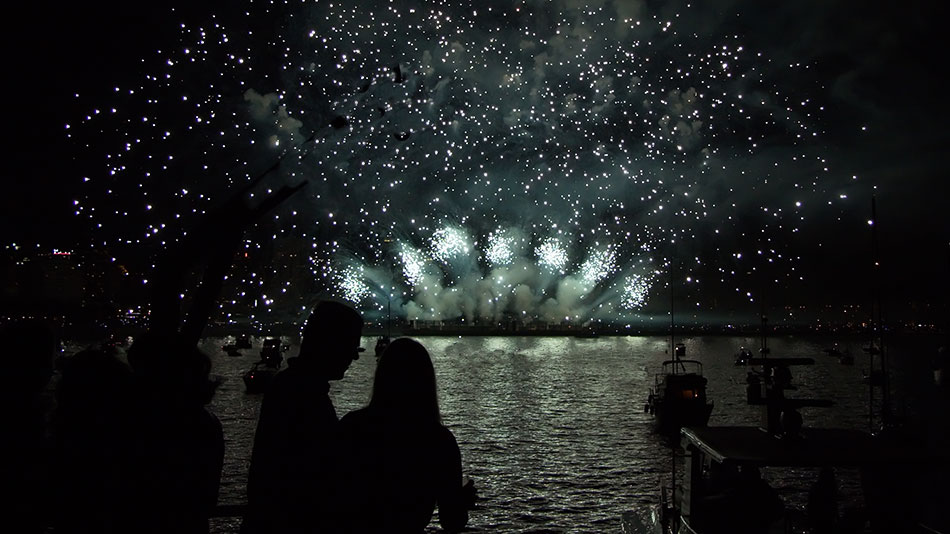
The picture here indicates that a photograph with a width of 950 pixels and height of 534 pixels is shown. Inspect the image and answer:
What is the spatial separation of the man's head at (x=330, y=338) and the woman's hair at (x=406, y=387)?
259mm

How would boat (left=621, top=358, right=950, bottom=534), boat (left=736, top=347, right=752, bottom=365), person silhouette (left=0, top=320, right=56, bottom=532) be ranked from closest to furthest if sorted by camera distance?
person silhouette (left=0, top=320, right=56, bottom=532) < boat (left=621, top=358, right=950, bottom=534) < boat (left=736, top=347, right=752, bottom=365)

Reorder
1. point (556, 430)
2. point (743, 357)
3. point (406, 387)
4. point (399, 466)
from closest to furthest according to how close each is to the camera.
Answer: point (399, 466), point (406, 387), point (556, 430), point (743, 357)

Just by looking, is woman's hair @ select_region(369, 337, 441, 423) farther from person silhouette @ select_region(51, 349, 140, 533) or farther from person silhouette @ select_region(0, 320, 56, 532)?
person silhouette @ select_region(0, 320, 56, 532)

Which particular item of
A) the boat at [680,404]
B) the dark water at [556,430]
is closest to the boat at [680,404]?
the boat at [680,404]

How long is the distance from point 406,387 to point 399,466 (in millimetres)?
402

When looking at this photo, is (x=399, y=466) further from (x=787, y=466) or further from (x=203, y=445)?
(x=787, y=466)

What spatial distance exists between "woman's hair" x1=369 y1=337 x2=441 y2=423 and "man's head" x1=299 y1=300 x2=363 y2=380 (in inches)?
10.2

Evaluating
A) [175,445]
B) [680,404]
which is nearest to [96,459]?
[175,445]

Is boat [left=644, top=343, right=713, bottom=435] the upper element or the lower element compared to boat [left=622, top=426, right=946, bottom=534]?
lower

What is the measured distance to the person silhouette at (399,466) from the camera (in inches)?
129

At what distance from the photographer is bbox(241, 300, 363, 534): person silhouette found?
3.43 metres

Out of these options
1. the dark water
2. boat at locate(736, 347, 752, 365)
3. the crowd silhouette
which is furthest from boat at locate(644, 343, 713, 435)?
the crowd silhouette

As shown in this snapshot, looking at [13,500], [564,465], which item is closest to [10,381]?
[13,500]

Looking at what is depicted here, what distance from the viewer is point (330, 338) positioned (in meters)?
3.71
